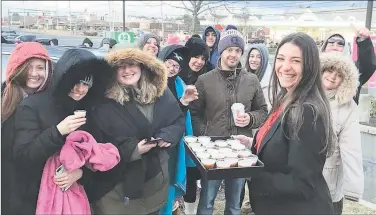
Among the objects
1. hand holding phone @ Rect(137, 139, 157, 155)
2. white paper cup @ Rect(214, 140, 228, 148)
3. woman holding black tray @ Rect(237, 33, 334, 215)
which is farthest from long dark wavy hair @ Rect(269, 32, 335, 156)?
hand holding phone @ Rect(137, 139, 157, 155)

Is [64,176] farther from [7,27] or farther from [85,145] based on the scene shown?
[7,27]

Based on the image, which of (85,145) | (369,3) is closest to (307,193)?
(85,145)

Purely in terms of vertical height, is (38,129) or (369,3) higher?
(369,3)

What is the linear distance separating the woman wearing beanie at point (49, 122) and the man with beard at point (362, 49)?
2204mm

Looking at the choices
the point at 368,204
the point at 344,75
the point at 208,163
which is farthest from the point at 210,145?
the point at 368,204

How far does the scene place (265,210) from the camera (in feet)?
5.64

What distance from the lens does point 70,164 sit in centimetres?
173

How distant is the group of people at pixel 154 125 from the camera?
1.62m

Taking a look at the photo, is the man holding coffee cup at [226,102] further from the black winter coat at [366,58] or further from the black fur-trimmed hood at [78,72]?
the black fur-trimmed hood at [78,72]

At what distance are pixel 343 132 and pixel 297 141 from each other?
36.9 inches

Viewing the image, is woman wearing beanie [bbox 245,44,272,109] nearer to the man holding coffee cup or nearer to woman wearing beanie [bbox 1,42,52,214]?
the man holding coffee cup

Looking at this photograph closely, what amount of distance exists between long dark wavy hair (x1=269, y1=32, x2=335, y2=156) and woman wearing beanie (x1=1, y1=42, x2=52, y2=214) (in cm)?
127

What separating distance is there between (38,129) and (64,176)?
27 cm

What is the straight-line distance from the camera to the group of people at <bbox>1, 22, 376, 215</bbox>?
1617 millimetres
